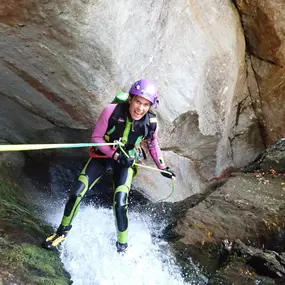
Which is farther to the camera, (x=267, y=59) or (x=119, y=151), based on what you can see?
(x=267, y=59)

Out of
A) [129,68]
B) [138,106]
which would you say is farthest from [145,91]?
[129,68]

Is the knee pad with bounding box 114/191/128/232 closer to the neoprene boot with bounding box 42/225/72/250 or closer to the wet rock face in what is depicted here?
the neoprene boot with bounding box 42/225/72/250

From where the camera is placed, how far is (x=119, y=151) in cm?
518

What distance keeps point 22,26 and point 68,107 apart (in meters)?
1.63

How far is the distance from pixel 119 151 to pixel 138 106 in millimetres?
703

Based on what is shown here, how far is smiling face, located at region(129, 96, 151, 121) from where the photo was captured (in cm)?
503

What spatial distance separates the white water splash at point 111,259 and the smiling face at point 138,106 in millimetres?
2064

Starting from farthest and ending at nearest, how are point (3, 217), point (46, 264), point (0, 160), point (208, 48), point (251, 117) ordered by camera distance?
1. point (251, 117)
2. point (208, 48)
3. point (0, 160)
4. point (3, 217)
5. point (46, 264)

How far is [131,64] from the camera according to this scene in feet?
21.2

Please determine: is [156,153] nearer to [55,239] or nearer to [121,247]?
[121,247]

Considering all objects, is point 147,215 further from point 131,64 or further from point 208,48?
point 208,48

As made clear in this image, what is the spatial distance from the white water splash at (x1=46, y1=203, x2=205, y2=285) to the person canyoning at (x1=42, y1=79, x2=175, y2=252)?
37 cm

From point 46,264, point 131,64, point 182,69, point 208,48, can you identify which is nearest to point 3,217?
point 46,264

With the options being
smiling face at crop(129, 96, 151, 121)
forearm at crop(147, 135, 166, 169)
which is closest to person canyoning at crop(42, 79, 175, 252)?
smiling face at crop(129, 96, 151, 121)
